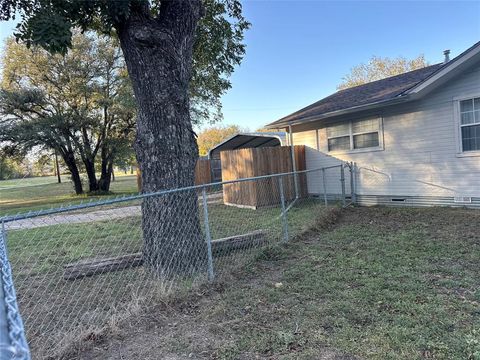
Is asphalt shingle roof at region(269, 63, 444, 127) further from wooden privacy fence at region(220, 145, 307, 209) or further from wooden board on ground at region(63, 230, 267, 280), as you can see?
wooden board on ground at region(63, 230, 267, 280)

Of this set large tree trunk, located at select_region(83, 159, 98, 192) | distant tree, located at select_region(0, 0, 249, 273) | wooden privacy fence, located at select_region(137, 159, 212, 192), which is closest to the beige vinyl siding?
distant tree, located at select_region(0, 0, 249, 273)

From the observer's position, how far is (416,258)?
454 centimetres

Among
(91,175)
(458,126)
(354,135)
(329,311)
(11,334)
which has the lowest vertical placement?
(329,311)

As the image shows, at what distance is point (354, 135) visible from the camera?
31.6 feet

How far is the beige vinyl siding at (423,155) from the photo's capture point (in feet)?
24.7

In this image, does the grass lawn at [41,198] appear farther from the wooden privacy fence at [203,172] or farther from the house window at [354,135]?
the house window at [354,135]

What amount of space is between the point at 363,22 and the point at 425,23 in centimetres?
368

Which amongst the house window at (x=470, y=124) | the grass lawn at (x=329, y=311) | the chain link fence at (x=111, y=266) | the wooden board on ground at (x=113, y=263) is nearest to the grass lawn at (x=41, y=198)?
the chain link fence at (x=111, y=266)

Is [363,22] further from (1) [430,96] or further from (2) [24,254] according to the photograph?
(2) [24,254]

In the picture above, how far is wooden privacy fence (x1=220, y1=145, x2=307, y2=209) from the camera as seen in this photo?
1034 cm

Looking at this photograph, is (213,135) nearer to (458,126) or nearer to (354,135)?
(354,135)

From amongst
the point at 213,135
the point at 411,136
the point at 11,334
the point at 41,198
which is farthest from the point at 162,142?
the point at 213,135

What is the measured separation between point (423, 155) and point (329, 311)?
668cm

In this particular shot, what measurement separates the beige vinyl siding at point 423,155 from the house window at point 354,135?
19cm
